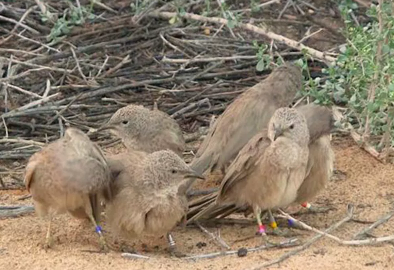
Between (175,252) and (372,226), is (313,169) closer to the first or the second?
(372,226)

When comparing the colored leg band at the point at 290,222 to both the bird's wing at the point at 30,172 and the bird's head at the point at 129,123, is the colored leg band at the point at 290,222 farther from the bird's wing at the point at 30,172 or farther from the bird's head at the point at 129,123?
the bird's wing at the point at 30,172

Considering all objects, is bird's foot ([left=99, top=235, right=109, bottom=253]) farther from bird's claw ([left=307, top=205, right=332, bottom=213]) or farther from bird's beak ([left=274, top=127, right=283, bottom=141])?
bird's claw ([left=307, top=205, right=332, bottom=213])

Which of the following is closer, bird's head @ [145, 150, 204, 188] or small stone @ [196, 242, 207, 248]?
bird's head @ [145, 150, 204, 188]

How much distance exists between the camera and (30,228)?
669cm

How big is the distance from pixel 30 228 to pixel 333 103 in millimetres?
2917

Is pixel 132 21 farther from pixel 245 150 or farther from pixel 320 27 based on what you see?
pixel 245 150

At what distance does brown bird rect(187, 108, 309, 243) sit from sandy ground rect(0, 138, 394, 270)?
0.30 meters

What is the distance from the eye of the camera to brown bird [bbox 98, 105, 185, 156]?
24.0 feet

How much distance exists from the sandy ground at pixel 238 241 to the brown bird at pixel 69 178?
244 millimetres

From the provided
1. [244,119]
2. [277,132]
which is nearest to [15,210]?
[244,119]

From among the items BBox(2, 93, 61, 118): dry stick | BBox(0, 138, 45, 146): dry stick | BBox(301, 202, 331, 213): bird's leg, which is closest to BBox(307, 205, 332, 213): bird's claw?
BBox(301, 202, 331, 213): bird's leg

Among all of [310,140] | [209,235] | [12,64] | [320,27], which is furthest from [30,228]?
[320,27]

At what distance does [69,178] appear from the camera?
6.04 meters

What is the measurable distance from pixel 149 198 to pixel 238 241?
735 millimetres
